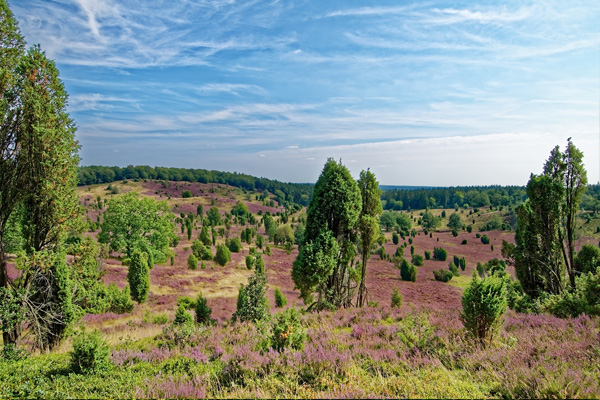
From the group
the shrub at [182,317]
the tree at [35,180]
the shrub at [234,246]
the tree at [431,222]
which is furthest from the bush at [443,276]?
the tree at [431,222]

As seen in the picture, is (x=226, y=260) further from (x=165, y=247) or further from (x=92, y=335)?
(x=92, y=335)

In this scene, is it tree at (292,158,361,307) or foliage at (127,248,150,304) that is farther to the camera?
foliage at (127,248,150,304)

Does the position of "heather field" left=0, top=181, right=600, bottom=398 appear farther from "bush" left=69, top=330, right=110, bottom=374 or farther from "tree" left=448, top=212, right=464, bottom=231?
"tree" left=448, top=212, right=464, bottom=231

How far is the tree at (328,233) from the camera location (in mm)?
11312

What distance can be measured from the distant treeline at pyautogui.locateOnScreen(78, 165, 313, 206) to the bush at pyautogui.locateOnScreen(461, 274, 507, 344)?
156237 mm

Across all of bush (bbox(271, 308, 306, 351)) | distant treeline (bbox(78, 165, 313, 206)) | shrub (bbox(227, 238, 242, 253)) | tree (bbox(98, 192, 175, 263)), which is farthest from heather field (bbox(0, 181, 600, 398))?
distant treeline (bbox(78, 165, 313, 206))

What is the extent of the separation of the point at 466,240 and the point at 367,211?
76677mm

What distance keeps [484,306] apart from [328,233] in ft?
19.5

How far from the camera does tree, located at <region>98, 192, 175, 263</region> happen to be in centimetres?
2967

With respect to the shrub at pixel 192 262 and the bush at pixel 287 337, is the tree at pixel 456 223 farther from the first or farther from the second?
the bush at pixel 287 337

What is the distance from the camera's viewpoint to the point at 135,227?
100ft

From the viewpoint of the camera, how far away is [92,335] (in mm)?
5930

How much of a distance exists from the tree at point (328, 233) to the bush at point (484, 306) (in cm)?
539

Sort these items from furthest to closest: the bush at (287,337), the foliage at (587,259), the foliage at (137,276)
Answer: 1. the foliage at (137,276)
2. the foliage at (587,259)
3. the bush at (287,337)
